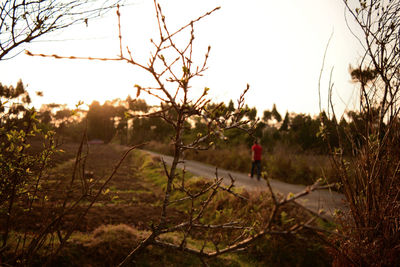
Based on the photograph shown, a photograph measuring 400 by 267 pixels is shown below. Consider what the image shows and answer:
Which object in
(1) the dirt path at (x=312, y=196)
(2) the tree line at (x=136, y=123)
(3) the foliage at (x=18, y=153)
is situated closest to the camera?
(2) the tree line at (x=136, y=123)

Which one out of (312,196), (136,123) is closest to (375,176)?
(136,123)

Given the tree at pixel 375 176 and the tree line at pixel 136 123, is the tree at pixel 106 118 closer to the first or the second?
the tree line at pixel 136 123

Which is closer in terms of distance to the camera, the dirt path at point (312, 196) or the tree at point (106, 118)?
the tree at point (106, 118)

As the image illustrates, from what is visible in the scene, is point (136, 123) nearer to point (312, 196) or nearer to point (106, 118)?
point (106, 118)

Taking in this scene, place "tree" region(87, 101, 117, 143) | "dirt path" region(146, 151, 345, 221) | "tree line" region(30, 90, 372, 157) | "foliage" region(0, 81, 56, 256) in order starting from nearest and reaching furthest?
"tree line" region(30, 90, 372, 157)
"tree" region(87, 101, 117, 143)
"foliage" region(0, 81, 56, 256)
"dirt path" region(146, 151, 345, 221)

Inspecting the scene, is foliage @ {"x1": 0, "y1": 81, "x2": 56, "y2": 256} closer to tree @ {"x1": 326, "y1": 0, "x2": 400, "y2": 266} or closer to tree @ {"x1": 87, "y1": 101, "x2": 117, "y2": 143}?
tree @ {"x1": 87, "y1": 101, "x2": 117, "y2": 143}

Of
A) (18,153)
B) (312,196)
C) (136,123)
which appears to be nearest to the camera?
(136,123)

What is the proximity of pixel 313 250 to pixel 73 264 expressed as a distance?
4920 mm

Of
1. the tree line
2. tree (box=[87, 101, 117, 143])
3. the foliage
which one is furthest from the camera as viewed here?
the foliage

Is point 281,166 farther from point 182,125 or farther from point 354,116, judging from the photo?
point 182,125

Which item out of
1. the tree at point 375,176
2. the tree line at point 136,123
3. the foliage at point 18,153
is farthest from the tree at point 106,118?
the tree at point 375,176

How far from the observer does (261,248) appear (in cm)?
570

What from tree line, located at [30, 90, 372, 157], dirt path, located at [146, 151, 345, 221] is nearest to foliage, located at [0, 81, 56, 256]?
tree line, located at [30, 90, 372, 157]

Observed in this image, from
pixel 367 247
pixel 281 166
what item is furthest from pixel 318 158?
pixel 367 247
